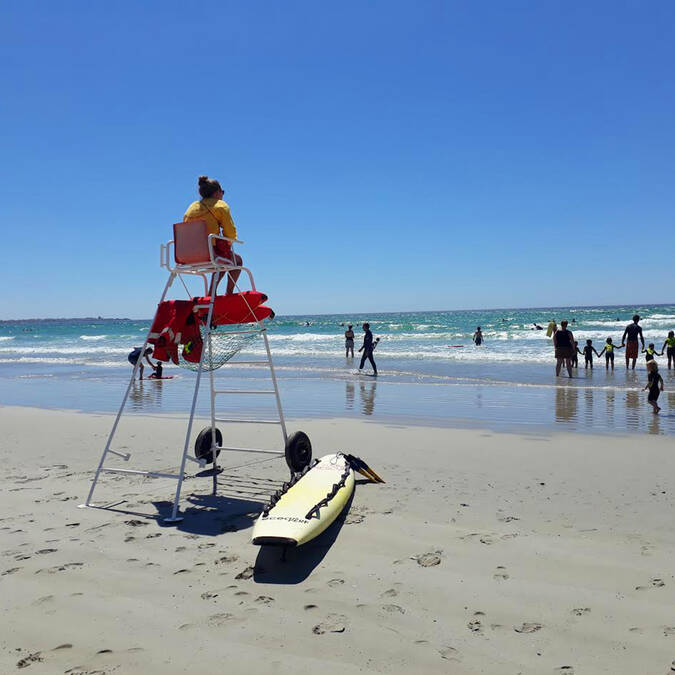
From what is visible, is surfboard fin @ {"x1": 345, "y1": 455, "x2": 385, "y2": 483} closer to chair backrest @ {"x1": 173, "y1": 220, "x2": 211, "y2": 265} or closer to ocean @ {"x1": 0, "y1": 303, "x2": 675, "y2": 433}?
chair backrest @ {"x1": 173, "y1": 220, "x2": 211, "y2": 265}

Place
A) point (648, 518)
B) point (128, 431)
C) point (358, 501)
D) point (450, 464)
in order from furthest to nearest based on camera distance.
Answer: point (128, 431) → point (450, 464) → point (358, 501) → point (648, 518)

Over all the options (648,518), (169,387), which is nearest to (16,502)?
(648,518)

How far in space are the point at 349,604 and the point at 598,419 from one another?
910 centimetres

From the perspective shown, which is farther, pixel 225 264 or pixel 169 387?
pixel 169 387

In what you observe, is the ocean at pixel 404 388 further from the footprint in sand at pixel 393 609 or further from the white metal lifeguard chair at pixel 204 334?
the footprint in sand at pixel 393 609

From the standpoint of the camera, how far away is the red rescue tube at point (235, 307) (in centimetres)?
575

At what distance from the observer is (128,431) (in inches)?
402

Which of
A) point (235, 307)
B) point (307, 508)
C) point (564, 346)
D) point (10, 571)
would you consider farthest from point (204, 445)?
point (564, 346)

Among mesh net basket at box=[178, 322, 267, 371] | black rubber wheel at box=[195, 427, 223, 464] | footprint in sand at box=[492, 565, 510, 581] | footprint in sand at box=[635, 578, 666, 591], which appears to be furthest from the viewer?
black rubber wheel at box=[195, 427, 223, 464]

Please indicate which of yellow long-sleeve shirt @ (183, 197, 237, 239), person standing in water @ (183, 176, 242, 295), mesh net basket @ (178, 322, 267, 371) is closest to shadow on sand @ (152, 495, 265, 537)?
mesh net basket @ (178, 322, 267, 371)

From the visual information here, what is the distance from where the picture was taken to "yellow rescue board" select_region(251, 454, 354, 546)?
436 cm

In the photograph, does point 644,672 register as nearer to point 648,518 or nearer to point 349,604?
point 349,604

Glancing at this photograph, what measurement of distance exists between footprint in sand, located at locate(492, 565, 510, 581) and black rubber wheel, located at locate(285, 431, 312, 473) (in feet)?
8.43

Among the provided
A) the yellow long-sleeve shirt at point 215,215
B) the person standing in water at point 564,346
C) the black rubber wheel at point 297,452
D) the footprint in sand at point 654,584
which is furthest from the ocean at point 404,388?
the yellow long-sleeve shirt at point 215,215
